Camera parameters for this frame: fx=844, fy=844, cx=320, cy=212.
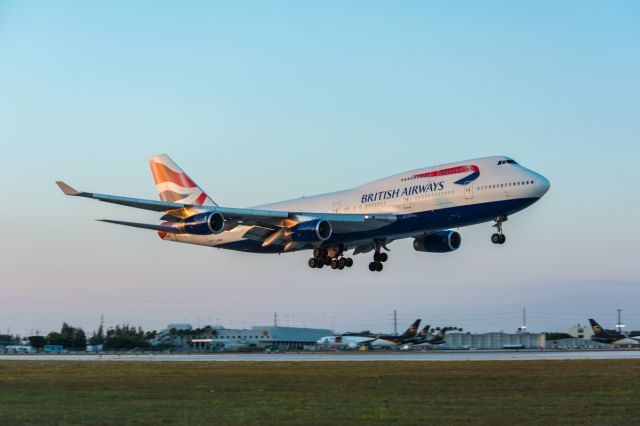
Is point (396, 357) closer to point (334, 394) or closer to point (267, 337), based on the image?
point (334, 394)

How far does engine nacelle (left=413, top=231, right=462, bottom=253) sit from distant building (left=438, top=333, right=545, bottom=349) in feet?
198

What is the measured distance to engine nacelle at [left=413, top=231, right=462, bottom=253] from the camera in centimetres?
5900

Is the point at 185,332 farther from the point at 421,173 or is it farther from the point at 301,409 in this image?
the point at 301,409

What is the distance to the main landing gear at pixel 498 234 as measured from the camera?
4981 centimetres

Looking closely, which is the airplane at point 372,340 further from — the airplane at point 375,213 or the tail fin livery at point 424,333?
the airplane at point 375,213

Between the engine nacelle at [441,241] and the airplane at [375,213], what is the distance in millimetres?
70

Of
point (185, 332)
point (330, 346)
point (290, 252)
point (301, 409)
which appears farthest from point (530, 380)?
point (185, 332)

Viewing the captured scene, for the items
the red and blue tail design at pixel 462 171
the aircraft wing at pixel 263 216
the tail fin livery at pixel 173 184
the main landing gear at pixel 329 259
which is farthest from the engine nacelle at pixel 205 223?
the tail fin livery at pixel 173 184

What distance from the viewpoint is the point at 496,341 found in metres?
122

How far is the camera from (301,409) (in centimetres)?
2586

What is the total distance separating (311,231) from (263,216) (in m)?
3.44

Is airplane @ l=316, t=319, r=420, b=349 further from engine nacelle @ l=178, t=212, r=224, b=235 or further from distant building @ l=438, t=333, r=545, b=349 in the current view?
engine nacelle @ l=178, t=212, r=224, b=235

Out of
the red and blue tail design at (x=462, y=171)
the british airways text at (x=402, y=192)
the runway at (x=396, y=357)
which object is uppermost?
the red and blue tail design at (x=462, y=171)

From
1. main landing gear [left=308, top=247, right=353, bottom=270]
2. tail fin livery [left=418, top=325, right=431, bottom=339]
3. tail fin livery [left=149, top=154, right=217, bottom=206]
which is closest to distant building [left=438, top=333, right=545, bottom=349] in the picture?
tail fin livery [left=418, top=325, right=431, bottom=339]
